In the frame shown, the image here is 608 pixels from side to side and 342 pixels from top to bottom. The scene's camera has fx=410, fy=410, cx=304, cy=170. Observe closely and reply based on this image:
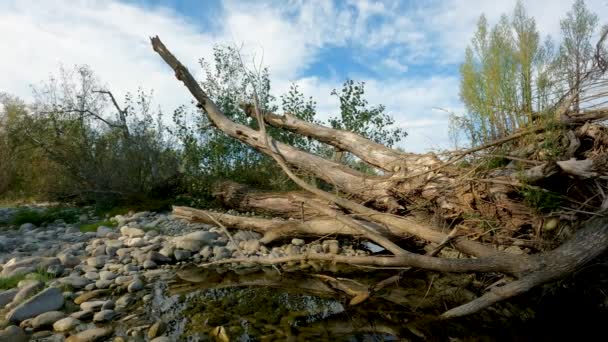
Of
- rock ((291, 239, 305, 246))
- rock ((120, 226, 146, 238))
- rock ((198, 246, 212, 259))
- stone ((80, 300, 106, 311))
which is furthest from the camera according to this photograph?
rock ((120, 226, 146, 238))

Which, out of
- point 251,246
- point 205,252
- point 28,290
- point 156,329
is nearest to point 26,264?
point 28,290

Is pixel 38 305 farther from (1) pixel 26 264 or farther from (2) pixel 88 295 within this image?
(1) pixel 26 264

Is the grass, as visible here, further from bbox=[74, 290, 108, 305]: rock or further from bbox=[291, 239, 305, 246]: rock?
bbox=[291, 239, 305, 246]: rock

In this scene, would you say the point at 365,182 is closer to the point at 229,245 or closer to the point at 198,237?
the point at 229,245

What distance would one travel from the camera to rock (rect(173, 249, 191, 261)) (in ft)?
18.4

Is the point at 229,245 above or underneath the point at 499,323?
above

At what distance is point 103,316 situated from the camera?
11.6ft

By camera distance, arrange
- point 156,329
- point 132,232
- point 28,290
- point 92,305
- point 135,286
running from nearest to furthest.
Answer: point 156,329 < point 92,305 < point 28,290 < point 135,286 < point 132,232

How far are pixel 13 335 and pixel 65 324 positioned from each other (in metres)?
0.34

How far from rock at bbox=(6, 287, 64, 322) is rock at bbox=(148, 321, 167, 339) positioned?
1.07 meters

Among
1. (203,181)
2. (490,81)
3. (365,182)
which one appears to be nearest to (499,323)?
(365,182)

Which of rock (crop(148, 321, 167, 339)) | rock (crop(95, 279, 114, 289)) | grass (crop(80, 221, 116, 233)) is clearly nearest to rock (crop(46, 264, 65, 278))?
rock (crop(95, 279, 114, 289))

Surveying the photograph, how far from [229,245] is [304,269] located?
4.41 ft

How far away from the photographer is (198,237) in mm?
6062
